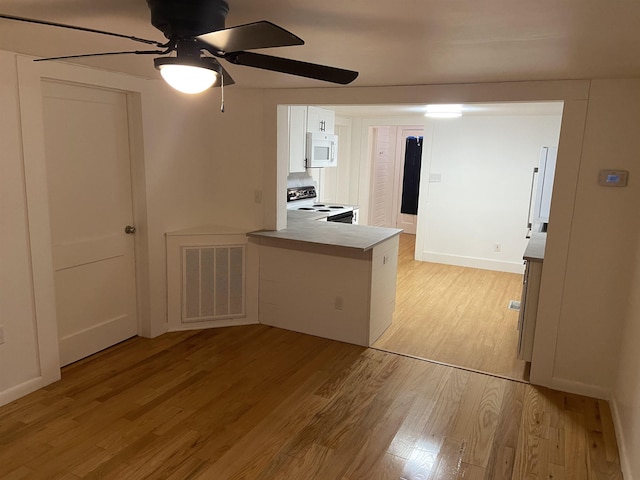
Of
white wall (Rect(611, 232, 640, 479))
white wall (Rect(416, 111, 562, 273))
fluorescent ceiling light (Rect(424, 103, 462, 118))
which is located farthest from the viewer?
white wall (Rect(416, 111, 562, 273))

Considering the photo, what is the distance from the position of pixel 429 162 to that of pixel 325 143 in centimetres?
175

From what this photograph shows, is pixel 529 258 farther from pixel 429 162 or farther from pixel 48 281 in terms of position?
pixel 429 162

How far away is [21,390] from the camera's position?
115 inches

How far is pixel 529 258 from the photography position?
3.24 m

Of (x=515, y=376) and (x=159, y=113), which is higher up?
(x=159, y=113)

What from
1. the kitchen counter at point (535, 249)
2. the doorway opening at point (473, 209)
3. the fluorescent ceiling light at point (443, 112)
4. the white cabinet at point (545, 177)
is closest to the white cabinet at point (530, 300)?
the kitchen counter at point (535, 249)

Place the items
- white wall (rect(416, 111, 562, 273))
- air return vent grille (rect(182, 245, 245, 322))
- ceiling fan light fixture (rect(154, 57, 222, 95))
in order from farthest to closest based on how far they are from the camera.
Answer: white wall (rect(416, 111, 562, 273)), air return vent grille (rect(182, 245, 245, 322)), ceiling fan light fixture (rect(154, 57, 222, 95))

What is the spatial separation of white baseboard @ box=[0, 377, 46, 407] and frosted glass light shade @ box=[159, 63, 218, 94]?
2.35m

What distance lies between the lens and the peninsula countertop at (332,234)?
3.78 metres

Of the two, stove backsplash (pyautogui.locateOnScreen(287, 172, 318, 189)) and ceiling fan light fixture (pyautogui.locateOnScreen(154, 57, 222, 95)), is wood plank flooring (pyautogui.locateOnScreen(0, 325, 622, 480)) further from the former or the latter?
stove backsplash (pyautogui.locateOnScreen(287, 172, 318, 189))

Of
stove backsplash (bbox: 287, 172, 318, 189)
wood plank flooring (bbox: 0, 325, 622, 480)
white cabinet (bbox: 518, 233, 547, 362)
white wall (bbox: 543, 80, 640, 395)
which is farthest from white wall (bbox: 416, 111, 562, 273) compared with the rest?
wood plank flooring (bbox: 0, 325, 622, 480)

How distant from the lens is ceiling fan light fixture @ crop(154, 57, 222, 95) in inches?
62.1

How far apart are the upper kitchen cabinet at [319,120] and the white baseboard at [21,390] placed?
3.74 meters

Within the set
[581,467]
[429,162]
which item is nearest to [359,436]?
[581,467]
